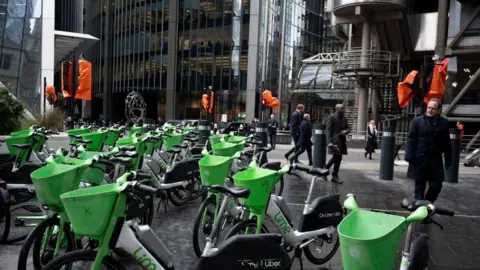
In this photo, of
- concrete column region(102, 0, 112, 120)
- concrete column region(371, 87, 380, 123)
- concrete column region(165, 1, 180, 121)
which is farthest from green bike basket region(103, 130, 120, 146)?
concrete column region(102, 0, 112, 120)

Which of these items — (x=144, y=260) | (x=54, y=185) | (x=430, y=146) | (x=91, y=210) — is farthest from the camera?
(x=430, y=146)

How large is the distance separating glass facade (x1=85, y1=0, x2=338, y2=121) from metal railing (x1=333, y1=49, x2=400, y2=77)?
989cm

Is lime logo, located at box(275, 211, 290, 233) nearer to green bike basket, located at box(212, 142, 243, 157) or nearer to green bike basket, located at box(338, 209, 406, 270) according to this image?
green bike basket, located at box(338, 209, 406, 270)

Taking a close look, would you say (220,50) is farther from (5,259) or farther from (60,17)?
(5,259)

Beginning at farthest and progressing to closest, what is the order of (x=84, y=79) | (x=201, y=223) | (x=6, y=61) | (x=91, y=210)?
(x=6, y=61) → (x=84, y=79) → (x=201, y=223) → (x=91, y=210)

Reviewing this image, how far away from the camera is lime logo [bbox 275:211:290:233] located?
4111 mm

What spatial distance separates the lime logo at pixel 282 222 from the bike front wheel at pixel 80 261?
5.74 ft

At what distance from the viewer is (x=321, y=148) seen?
39.1 feet

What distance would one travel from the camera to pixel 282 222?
4.13 meters

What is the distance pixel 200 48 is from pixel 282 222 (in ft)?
140

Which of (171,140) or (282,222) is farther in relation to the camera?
A: (171,140)

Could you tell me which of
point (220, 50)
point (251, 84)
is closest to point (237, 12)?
point (220, 50)

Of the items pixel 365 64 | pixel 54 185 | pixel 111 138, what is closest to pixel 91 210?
pixel 54 185

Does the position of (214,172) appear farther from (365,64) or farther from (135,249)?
(365,64)
